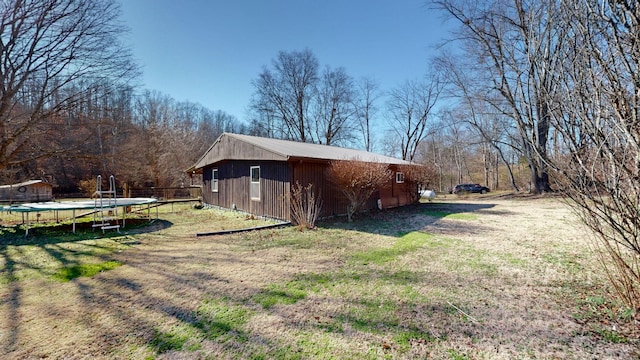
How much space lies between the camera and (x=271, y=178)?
10133mm

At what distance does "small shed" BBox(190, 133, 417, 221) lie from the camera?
9.49 metres

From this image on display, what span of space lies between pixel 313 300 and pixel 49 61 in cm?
1233

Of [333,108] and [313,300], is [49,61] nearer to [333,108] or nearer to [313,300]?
[313,300]

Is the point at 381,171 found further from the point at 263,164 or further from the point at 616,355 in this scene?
the point at 616,355

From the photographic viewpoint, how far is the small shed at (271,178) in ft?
31.1

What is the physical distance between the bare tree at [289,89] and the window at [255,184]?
20641 mm

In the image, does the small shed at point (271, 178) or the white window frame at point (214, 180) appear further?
the white window frame at point (214, 180)

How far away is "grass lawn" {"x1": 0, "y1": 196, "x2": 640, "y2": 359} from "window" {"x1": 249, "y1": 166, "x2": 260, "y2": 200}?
13.1ft

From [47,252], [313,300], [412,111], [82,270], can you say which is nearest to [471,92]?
[412,111]

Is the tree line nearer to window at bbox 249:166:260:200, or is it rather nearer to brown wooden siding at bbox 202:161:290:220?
brown wooden siding at bbox 202:161:290:220

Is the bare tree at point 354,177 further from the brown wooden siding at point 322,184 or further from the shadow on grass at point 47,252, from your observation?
the shadow on grass at point 47,252

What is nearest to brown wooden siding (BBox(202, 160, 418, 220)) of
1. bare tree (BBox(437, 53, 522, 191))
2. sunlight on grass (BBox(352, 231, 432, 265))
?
sunlight on grass (BBox(352, 231, 432, 265))

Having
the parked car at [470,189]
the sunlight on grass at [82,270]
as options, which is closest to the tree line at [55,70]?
the sunlight on grass at [82,270]

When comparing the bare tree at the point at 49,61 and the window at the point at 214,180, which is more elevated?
Result: the bare tree at the point at 49,61
